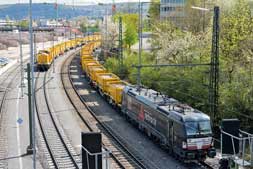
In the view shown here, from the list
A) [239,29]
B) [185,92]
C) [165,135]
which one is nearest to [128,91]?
[185,92]

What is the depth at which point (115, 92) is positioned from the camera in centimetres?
4097

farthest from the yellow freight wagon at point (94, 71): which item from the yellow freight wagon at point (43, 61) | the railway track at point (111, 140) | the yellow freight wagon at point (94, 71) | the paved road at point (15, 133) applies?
the yellow freight wagon at point (43, 61)

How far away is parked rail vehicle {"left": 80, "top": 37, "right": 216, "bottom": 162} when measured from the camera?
1006 inches

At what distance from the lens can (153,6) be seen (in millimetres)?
105438

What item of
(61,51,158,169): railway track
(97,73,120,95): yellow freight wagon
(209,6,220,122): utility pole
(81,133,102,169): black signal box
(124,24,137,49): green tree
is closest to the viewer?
(81,133,102,169): black signal box

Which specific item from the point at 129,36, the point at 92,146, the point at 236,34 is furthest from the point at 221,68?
the point at 129,36

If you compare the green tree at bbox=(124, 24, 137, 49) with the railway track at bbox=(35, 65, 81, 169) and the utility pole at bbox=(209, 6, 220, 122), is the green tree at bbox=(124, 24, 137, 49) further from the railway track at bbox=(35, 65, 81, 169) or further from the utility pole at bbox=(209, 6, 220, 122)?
the utility pole at bbox=(209, 6, 220, 122)

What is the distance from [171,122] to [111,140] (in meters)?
6.38

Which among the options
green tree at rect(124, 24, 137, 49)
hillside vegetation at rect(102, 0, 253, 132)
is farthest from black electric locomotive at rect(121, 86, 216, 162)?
green tree at rect(124, 24, 137, 49)

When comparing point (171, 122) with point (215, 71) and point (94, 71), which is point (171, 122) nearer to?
point (215, 71)

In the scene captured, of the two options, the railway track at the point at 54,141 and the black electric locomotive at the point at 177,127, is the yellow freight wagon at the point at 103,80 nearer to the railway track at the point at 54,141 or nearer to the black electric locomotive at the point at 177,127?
the railway track at the point at 54,141

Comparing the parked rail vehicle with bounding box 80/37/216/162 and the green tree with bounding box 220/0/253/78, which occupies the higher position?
the green tree with bounding box 220/0/253/78

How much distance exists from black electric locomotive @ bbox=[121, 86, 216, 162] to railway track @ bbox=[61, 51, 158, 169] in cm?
177

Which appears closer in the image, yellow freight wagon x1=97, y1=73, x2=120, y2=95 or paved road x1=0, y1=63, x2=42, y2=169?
paved road x1=0, y1=63, x2=42, y2=169
